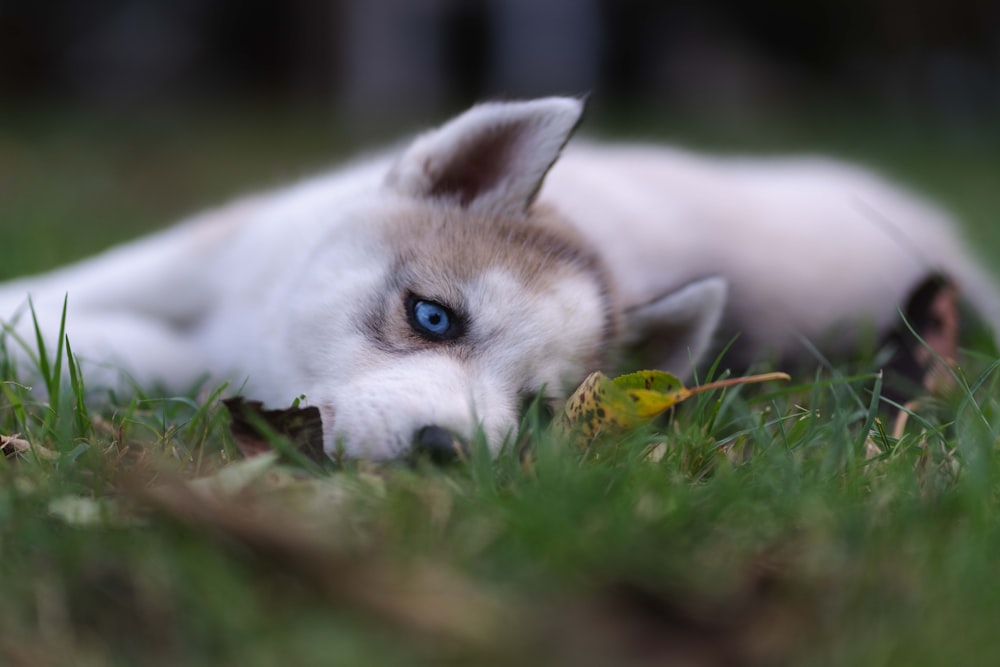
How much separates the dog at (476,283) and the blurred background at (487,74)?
4390 millimetres

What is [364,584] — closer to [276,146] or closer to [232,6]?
[276,146]

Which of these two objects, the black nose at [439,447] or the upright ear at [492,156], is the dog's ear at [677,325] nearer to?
the upright ear at [492,156]

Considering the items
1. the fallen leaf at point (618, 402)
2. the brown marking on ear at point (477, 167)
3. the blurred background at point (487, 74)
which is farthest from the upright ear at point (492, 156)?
the blurred background at point (487, 74)

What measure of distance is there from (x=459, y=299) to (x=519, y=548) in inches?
34.3

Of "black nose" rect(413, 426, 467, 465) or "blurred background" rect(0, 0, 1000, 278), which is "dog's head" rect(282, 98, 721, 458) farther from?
"blurred background" rect(0, 0, 1000, 278)

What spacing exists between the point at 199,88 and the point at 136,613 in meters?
11.1

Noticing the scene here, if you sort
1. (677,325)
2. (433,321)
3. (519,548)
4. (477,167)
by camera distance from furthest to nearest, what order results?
(477,167)
(677,325)
(433,321)
(519,548)

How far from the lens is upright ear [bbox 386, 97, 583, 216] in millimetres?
2457

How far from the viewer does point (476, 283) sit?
226 centimetres

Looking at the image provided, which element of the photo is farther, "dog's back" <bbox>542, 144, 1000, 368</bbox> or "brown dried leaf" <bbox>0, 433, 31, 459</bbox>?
"dog's back" <bbox>542, 144, 1000, 368</bbox>

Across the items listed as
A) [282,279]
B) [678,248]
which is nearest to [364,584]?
[282,279]

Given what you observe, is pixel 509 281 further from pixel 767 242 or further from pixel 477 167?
pixel 767 242

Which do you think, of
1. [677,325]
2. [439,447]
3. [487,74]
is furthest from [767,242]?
[487,74]

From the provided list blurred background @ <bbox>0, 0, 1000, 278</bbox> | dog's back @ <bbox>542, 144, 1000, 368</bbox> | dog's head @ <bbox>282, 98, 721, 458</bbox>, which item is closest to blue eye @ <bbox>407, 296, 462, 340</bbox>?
dog's head @ <bbox>282, 98, 721, 458</bbox>
